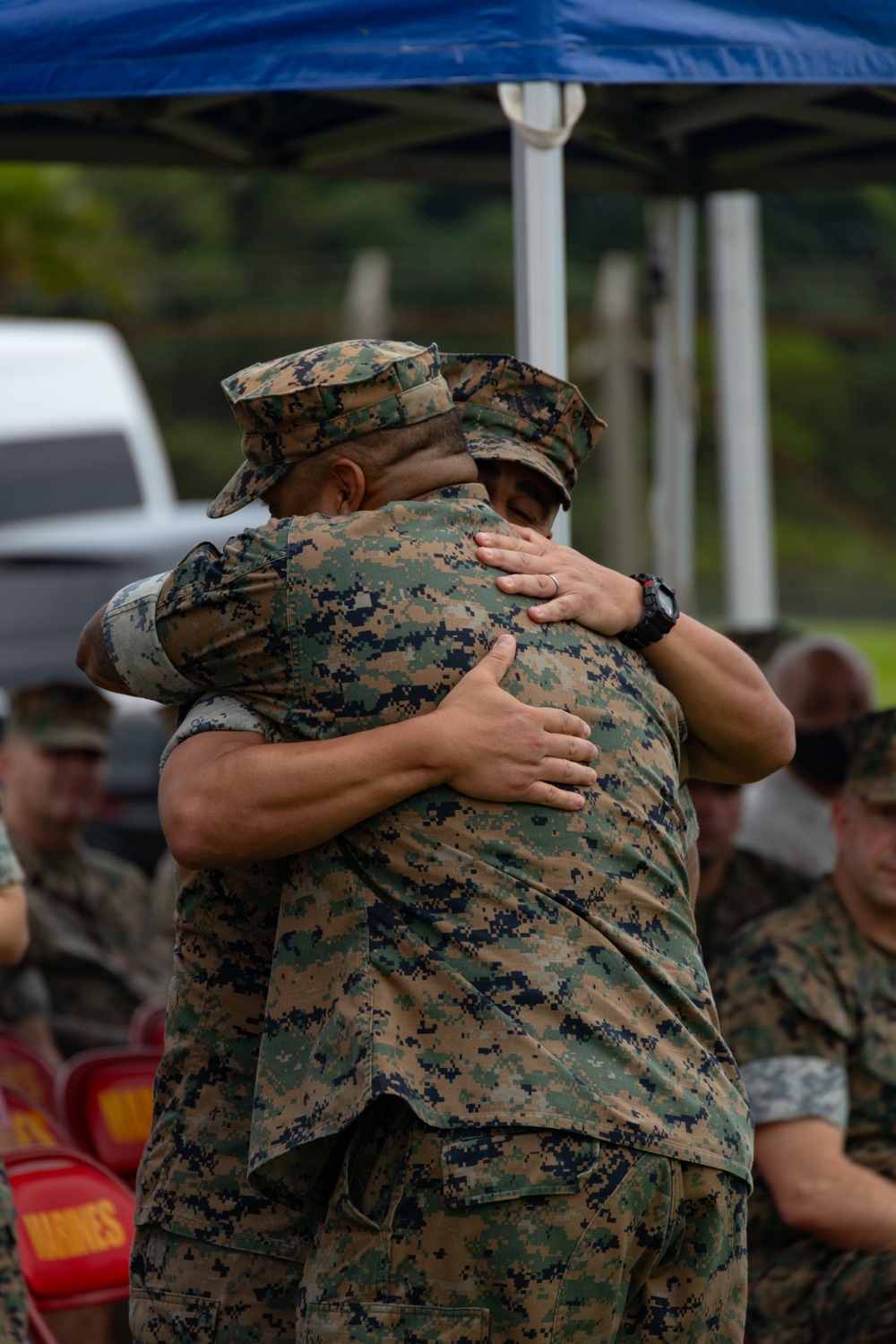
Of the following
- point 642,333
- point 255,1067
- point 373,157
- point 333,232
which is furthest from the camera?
point 333,232

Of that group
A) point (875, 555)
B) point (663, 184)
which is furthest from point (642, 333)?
point (663, 184)

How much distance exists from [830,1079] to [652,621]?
4.45 feet

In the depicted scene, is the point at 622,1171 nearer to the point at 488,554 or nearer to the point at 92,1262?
the point at 488,554

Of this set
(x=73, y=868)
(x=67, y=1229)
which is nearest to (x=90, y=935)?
(x=73, y=868)

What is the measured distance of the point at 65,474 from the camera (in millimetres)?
11734

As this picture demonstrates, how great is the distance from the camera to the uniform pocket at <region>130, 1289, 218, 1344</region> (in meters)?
2.09

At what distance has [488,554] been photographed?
198 centimetres

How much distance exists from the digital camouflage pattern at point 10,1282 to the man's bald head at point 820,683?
10.9ft

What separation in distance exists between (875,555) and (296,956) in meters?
25.9

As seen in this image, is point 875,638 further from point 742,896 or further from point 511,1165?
point 511,1165

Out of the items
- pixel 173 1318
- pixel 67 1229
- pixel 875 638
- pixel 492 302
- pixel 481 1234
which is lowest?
pixel 875 638

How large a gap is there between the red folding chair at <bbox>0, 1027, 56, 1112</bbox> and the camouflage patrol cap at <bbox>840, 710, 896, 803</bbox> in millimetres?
1974

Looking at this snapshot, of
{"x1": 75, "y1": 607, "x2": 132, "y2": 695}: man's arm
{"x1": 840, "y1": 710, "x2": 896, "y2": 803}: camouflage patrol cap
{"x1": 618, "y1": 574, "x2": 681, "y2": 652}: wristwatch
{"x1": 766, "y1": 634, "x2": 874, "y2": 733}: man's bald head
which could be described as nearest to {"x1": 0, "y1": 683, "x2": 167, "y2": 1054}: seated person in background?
{"x1": 766, "y1": 634, "x2": 874, "y2": 733}: man's bald head

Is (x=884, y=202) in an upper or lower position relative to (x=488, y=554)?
lower
